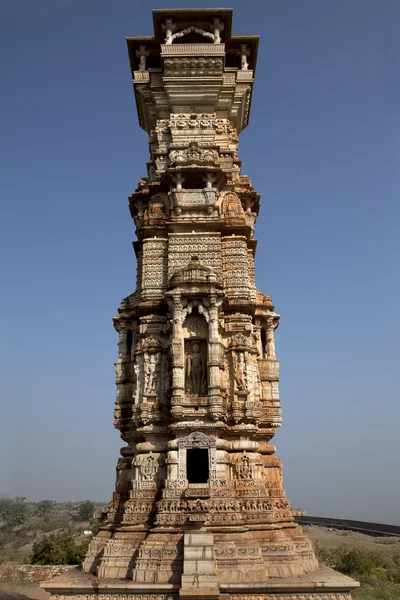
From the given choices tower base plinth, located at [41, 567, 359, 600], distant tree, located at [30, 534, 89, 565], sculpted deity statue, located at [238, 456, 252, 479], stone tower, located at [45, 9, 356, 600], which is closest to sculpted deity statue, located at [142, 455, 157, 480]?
stone tower, located at [45, 9, 356, 600]

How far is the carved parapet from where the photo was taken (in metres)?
16.0

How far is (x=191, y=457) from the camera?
1366 centimetres

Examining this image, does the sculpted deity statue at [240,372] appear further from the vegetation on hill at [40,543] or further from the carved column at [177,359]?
the vegetation on hill at [40,543]

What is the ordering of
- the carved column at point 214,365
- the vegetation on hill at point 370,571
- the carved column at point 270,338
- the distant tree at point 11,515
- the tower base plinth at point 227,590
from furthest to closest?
the distant tree at point 11,515, the vegetation on hill at point 370,571, the carved column at point 270,338, the carved column at point 214,365, the tower base plinth at point 227,590

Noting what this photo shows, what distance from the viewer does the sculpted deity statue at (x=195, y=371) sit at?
554 inches

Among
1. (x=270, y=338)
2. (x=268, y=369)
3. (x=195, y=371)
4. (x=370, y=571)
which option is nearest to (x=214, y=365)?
(x=195, y=371)

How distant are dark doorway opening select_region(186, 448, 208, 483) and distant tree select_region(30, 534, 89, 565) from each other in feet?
38.2

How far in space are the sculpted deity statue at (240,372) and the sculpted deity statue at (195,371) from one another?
920 mm

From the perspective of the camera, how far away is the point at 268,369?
16125 millimetres

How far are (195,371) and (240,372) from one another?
128cm

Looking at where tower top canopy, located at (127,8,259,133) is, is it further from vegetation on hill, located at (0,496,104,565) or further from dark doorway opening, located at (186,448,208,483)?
vegetation on hill, located at (0,496,104,565)

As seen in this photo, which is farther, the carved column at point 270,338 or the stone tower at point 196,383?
the carved column at point 270,338

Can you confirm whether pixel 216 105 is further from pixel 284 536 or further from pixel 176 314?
pixel 284 536

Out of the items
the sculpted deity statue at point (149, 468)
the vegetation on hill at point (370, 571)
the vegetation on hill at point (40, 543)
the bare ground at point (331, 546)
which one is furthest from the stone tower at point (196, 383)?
the vegetation on hill at point (40, 543)
